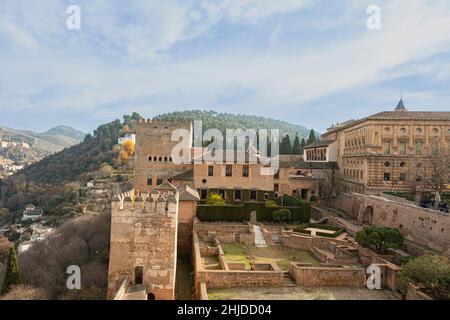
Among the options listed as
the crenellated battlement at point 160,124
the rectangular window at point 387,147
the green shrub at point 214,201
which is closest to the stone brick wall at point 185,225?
the green shrub at point 214,201

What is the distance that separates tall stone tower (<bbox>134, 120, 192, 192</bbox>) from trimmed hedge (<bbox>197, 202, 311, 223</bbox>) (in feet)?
33.4

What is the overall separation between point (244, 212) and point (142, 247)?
44.6 ft

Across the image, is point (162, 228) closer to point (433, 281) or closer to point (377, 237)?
point (433, 281)

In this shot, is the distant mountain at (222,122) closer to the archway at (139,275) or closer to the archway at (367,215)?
the archway at (367,215)

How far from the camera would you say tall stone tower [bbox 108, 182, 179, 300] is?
12969 millimetres

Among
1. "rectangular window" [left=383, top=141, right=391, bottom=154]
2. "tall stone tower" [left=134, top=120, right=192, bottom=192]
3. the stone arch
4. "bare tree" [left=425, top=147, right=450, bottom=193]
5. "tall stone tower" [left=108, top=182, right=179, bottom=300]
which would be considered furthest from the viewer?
"tall stone tower" [left=134, top=120, right=192, bottom=192]

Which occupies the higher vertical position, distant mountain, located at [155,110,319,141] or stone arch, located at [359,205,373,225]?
distant mountain, located at [155,110,319,141]

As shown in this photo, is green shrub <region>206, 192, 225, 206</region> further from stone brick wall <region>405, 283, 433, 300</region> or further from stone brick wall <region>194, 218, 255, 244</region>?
stone brick wall <region>405, 283, 433, 300</region>

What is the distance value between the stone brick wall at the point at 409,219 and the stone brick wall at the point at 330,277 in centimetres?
556

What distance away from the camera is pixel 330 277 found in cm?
1599

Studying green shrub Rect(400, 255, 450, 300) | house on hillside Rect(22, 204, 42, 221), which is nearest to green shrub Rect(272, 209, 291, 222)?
green shrub Rect(400, 255, 450, 300)

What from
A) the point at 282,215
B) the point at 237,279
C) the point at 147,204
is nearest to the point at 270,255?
the point at 237,279
